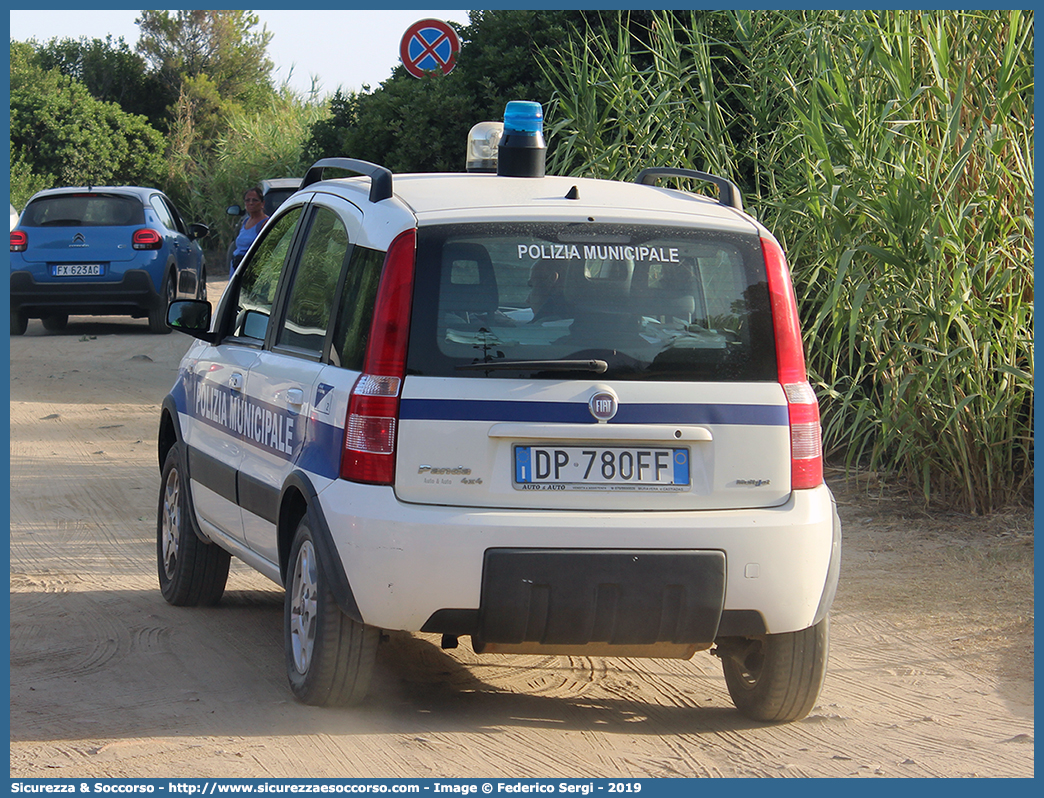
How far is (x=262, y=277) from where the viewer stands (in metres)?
5.57

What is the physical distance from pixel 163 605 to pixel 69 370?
858 cm

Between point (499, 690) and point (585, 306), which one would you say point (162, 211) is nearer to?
point (499, 690)

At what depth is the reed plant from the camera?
7.09 m

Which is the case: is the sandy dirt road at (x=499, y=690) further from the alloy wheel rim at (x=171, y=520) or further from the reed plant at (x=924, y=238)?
the reed plant at (x=924, y=238)

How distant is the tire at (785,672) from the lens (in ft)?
14.6

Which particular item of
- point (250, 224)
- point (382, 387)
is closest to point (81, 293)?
point (250, 224)

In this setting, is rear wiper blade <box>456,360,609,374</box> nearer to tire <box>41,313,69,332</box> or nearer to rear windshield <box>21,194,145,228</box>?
rear windshield <box>21,194,145,228</box>

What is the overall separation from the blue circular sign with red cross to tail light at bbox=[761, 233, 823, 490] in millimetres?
9517

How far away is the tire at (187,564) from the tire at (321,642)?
137 centimetres

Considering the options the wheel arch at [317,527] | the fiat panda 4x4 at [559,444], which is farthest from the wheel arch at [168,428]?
the fiat panda 4x4 at [559,444]

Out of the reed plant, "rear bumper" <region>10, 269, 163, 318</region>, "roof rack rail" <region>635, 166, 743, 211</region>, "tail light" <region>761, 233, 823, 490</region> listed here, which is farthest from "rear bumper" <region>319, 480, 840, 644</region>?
"rear bumper" <region>10, 269, 163, 318</region>

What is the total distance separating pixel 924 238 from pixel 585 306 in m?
3.34

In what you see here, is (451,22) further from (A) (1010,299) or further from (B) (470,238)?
(B) (470,238)

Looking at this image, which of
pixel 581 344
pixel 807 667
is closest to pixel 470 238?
pixel 581 344
